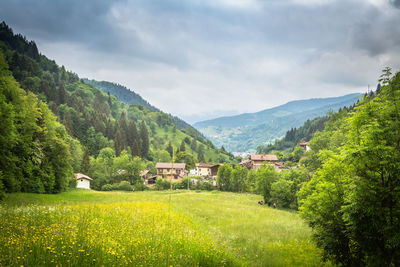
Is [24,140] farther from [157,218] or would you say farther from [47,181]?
[157,218]

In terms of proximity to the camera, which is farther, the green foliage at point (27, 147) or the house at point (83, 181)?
the house at point (83, 181)

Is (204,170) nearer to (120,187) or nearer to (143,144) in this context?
(143,144)

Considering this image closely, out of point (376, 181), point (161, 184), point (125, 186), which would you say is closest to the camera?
point (376, 181)

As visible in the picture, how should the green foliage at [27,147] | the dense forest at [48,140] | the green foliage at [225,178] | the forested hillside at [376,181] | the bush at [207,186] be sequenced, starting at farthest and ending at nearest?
the bush at [207,186] → the green foliage at [225,178] → the dense forest at [48,140] → the green foliage at [27,147] → the forested hillside at [376,181]

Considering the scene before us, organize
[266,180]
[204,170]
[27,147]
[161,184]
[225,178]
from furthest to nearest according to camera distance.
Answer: [204,170] < [161,184] < [225,178] < [266,180] < [27,147]

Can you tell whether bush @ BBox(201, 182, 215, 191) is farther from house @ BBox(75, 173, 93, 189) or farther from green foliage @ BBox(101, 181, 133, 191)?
house @ BBox(75, 173, 93, 189)

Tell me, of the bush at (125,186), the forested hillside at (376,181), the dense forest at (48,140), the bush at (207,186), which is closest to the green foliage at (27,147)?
the dense forest at (48,140)

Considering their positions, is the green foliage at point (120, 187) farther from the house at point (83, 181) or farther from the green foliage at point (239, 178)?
the green foliage at point (239, 178)

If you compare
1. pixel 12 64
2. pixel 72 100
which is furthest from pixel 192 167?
pixel 12 64

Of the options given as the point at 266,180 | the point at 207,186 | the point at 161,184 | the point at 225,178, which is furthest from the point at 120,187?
the point at 266,180

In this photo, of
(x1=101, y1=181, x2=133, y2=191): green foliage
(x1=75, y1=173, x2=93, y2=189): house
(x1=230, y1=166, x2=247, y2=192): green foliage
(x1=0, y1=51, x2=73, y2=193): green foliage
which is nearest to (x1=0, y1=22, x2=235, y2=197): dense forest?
(x1=0, y1=51, x2=73, y2=193): green foliage

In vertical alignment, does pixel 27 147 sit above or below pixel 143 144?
below

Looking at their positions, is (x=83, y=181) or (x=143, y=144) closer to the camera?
(x=83, y=181)

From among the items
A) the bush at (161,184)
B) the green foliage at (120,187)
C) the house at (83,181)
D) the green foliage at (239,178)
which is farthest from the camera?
the bush at (161,184)
